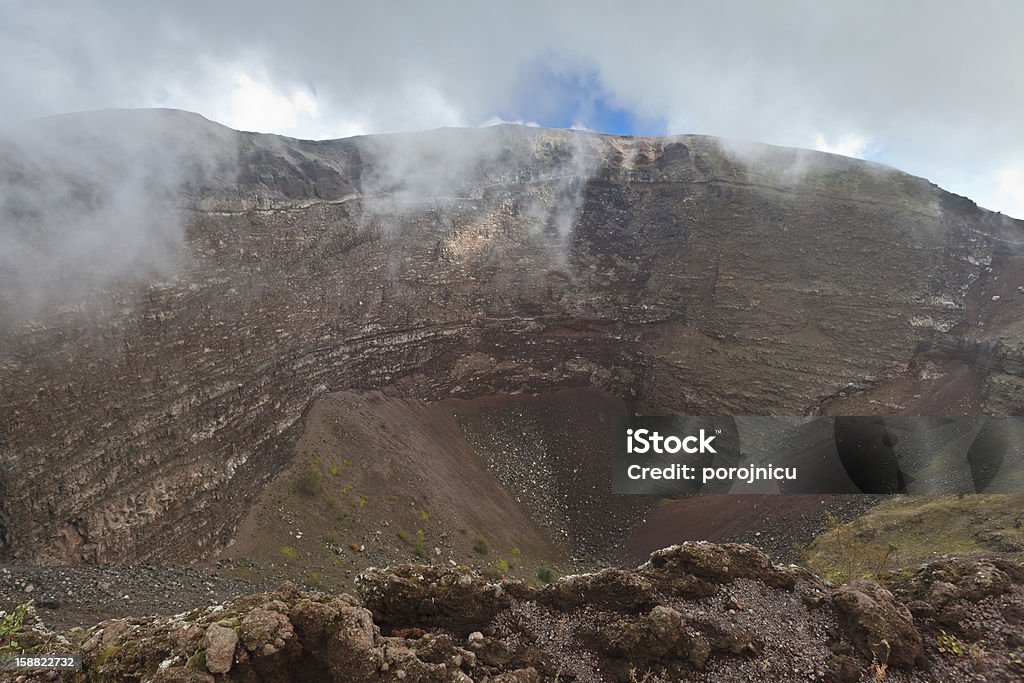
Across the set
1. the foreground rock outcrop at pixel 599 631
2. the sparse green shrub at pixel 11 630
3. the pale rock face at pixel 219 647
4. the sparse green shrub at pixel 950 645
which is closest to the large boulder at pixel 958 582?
the foreground rock outcrop at pixel 599 631

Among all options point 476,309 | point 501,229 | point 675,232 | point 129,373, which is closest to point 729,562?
point 129,373

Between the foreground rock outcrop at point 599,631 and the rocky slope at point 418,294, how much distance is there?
482 inches

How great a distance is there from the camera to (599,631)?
427 inches

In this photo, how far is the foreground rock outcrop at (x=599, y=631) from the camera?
857 cm

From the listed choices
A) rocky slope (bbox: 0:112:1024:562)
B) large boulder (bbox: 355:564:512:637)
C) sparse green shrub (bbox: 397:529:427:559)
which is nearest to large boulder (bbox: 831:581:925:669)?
large boulder (bbox: 355:564:512:637)

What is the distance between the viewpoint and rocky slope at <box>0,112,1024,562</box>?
21.7 metres

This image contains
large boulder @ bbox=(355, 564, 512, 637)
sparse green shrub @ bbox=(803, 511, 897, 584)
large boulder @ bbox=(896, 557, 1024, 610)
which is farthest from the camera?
sparse green shrub @ bbox=(803, 511, 897, 584)

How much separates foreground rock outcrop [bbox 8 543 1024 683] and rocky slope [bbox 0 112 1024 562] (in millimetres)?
12239

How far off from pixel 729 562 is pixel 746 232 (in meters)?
39.1

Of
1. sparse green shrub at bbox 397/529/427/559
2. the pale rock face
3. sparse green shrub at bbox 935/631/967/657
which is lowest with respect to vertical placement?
sparse green shrub at bbox 397/529/427/559

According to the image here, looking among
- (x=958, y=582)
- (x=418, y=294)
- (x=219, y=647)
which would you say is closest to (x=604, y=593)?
(x=219, y=647)

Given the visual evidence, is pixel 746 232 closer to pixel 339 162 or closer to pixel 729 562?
pixel 339 162

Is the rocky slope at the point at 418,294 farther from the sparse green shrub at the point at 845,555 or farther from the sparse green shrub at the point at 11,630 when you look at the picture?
the sparse green shrub at the point at 845,555

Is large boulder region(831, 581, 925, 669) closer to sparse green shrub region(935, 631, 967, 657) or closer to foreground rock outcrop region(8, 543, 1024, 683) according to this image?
foreground rock outcrop region(8, 543, 1024, 683)
